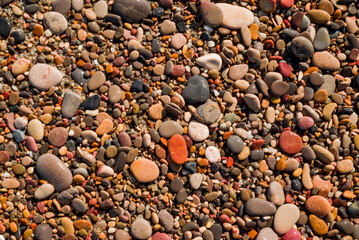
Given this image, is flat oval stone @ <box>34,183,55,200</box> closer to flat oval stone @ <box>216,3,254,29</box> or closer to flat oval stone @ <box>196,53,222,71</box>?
flat oval stone @ <box>196,53,222,71</box>

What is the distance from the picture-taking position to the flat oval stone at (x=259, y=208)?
1750 mm

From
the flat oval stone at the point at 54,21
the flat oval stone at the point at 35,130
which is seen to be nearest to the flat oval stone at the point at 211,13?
the flat oval stone at the point at 54,21

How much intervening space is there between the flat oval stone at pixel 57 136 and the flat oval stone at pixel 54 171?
2.8 inches

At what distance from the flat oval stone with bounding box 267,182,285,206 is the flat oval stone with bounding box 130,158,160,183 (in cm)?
60

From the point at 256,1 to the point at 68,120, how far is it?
1251mm

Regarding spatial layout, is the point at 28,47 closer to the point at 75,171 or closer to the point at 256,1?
the point at 75,171

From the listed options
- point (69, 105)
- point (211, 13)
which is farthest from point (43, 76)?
point (211, 13)

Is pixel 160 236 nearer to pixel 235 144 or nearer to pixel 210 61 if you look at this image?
pixel 235 144

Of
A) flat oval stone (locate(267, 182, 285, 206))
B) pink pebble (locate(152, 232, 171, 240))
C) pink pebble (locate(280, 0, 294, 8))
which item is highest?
pink pebble (locate(280, 0, 294, 8))

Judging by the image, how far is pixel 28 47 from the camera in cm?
183

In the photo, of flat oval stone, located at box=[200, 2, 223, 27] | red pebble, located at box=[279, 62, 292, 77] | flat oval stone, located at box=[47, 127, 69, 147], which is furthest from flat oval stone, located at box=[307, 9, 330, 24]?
flat oval stone, located at box=[47, 127, 69, 147]

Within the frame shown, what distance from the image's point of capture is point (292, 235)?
1.77 metres

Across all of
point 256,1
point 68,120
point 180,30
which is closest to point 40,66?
point 68,120

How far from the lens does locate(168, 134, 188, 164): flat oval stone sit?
1757 millimetres
